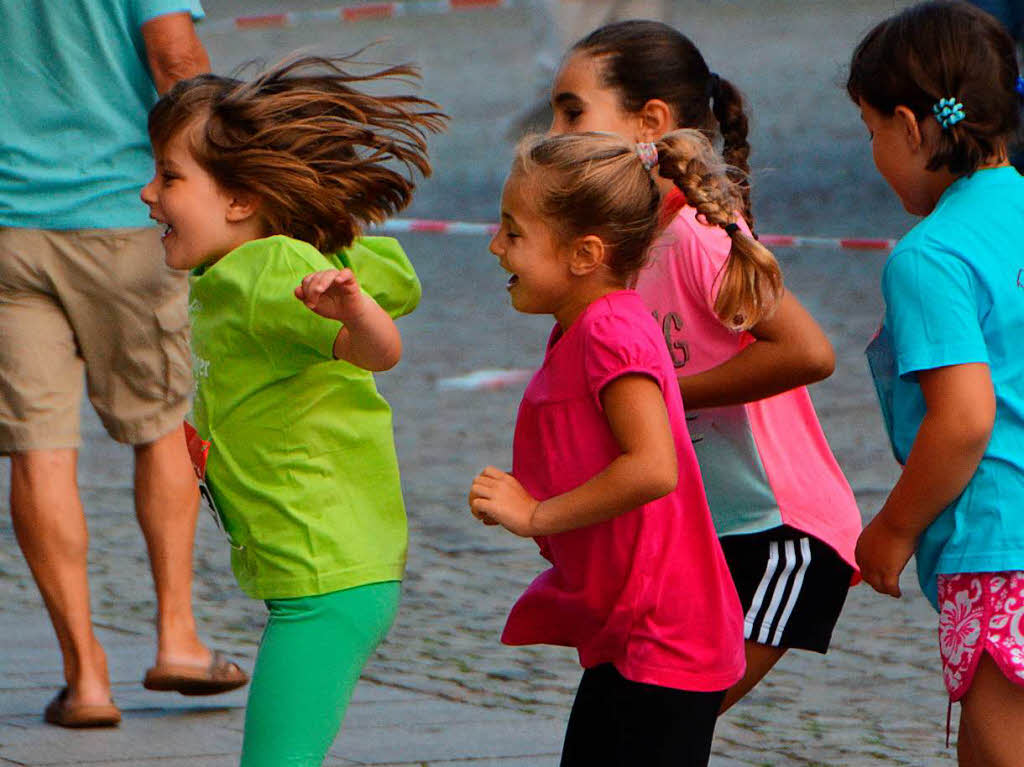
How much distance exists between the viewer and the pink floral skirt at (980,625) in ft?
9.28

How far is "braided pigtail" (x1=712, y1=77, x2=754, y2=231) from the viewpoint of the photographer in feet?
11.7

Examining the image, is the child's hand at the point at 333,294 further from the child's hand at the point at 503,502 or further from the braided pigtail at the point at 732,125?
the braided pigtail at the point at 732,125

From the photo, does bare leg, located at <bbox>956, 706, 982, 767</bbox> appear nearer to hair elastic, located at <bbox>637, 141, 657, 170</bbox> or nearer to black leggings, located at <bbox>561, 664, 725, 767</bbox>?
black leggings, located at <bbox>561, 664, 725, 767</bbox>

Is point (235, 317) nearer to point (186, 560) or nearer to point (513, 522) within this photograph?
point (513, 522)

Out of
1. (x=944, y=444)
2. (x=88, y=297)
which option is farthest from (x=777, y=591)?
(x=88, y=297)

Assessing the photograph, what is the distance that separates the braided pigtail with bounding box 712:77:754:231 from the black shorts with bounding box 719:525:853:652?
0.60m

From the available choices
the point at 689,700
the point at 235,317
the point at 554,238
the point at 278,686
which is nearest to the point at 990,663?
the point at 689,700

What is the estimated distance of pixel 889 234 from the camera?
12.2 metres

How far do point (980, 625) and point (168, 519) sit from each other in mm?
2317

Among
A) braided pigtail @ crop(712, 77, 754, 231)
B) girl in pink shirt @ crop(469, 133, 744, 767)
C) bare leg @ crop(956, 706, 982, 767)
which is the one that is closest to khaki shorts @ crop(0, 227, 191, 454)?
braided pigtail @ crop(712, 77, 754, 231)

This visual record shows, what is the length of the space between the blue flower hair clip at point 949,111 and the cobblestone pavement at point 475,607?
779mm

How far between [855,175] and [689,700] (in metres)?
12.4

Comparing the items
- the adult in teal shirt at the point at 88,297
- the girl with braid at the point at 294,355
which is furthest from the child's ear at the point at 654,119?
the adult in teal shirt at the point at 88,297

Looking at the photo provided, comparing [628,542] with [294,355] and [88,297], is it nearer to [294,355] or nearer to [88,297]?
[294,355]
